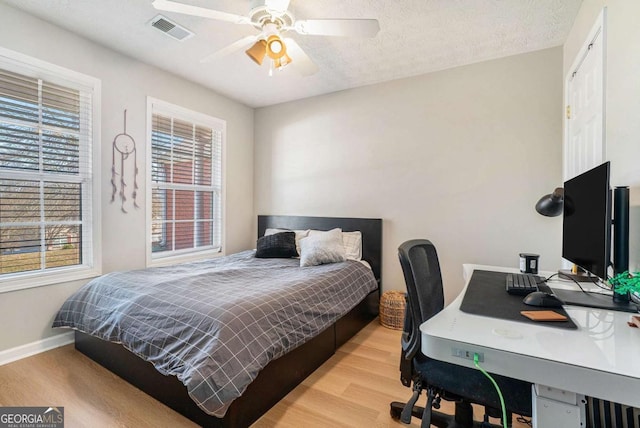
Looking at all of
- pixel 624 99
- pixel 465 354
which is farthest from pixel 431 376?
pixel 624 99

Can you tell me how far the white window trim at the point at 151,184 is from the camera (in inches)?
122

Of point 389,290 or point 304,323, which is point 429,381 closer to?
point 304,323

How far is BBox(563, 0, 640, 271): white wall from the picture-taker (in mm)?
1304

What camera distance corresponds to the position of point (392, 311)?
299cm

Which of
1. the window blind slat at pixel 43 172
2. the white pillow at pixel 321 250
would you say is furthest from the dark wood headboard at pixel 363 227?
the window blind slat at pixel 43 172

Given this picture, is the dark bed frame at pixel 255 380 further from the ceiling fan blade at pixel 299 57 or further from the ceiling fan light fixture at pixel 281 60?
the ceiling fan blade at pixel 299 57

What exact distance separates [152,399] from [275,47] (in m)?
2.37

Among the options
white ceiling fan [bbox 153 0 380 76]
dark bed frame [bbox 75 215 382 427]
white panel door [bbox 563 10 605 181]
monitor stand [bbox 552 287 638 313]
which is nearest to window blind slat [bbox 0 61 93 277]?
dark bed frame [bbox 75 215 382 427]

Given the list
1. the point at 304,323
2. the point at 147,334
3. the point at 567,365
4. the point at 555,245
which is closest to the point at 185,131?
the point at 147,334

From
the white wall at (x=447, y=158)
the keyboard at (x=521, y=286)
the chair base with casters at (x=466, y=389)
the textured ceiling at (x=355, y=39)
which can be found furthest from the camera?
the white wall at (x=447, y=158)

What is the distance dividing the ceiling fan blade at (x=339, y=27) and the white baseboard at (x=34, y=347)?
311 cm

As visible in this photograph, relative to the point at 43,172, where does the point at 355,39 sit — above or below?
above

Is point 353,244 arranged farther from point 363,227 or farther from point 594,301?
point 594,301

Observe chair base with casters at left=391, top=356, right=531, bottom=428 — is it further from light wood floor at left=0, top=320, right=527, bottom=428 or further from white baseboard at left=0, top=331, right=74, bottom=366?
white baseboard at left=0, top=331, right=74, bottom=366
